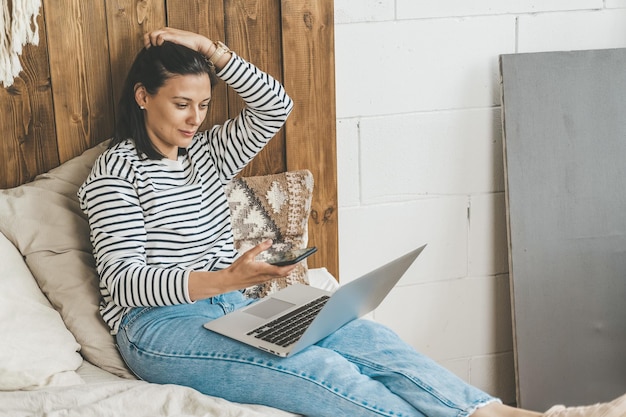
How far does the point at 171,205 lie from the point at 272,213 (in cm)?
35

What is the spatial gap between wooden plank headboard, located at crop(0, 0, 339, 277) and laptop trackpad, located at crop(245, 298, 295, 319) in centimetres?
46

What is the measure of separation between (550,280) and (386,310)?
0.51m

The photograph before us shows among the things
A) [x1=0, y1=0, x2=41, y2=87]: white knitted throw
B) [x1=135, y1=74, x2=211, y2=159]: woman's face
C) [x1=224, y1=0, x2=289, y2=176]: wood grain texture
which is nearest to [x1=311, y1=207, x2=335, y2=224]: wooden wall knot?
[x1=224, y1=0, x2=289, y2=176]: wood grain texture

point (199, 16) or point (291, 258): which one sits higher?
point (199, 16)

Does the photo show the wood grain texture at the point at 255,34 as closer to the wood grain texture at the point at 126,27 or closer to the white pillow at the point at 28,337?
the wood grain texture at the point at 126,27

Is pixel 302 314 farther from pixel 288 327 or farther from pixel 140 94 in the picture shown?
pixel 140 94

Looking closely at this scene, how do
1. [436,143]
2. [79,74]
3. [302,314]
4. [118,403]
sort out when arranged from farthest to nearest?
[436,143] → [79,74] → [302,314] → [118,403]

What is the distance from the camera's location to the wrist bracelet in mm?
1958

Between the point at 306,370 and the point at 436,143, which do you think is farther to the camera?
the point at 436,143

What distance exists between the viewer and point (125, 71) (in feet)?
6.66

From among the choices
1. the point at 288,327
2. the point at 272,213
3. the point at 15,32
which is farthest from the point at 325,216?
the point at 15,32

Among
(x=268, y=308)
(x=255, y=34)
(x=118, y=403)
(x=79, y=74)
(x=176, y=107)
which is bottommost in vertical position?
(x=118, y=403)

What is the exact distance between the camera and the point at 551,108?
2350 mm

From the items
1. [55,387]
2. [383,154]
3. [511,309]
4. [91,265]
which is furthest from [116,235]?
[511,309]
